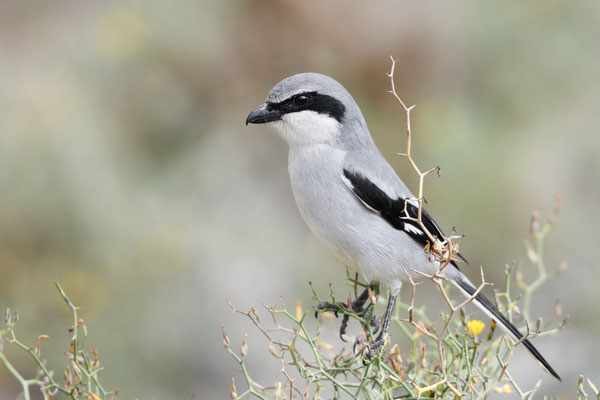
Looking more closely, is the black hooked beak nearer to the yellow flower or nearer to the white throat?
the white throat

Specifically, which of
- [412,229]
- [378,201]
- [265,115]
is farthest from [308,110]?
[412,229]

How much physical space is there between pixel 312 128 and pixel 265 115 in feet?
0.75

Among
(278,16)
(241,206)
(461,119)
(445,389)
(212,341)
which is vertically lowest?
(445,389)

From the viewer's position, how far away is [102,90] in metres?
5.66

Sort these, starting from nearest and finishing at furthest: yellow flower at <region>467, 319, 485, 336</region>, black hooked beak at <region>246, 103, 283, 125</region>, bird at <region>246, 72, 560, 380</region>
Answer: yellow flower at <region>467, 319, 485, 336</region> < bird at <region>246, 72, 560, 380</region> < black hooked beak at <region>246, 103, 283, 125</region>

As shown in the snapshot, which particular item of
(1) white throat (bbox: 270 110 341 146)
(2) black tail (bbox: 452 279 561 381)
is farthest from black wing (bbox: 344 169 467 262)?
(2) black tail (bbox: 452 279 561 381)

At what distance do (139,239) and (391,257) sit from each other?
92.4 inches

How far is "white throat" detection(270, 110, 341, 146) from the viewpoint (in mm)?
3234

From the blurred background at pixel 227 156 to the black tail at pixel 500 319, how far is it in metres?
1.24

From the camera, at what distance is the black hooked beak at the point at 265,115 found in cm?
316

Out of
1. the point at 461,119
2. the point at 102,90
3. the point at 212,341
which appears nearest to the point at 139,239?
the point at 212,341

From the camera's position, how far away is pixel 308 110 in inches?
126

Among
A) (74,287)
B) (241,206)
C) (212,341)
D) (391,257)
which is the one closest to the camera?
(391,257)

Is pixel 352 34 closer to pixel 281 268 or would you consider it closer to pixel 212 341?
pixel 281 268
